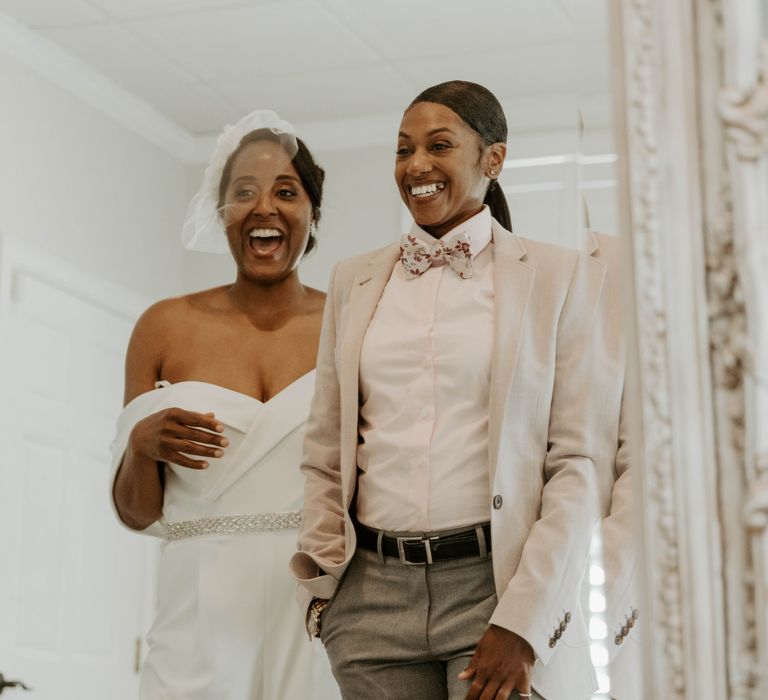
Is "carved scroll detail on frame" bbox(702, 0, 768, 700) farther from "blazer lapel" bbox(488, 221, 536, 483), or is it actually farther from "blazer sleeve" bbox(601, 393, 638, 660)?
"blazer lapel" bbox(488, 221, 536, 483)

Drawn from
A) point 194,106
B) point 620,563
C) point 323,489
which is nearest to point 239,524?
point 323,489

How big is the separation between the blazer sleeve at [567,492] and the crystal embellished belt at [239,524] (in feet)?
2.37

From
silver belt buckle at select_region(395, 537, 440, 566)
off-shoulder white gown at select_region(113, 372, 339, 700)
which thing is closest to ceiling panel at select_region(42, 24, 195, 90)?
off-shoulder white gown at select_region(113, 372, 339, 700)

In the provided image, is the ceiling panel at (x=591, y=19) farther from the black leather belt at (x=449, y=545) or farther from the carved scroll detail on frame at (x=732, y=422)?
the black leather belt at (x=449, y=545)

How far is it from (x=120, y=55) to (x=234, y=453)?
7.51ft

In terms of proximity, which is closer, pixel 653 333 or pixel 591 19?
pixel 653 333

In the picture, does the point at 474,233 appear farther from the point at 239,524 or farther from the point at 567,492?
the point at 239,524

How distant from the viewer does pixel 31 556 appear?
3.88 metres

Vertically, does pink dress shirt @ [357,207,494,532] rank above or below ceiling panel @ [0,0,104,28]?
below

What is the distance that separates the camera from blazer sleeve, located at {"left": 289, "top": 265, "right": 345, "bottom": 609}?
5.81ft

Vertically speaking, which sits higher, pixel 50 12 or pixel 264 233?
pixel 50 12

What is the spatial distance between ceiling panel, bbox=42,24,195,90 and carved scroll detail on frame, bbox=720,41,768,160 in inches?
135

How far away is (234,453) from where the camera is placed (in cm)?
232

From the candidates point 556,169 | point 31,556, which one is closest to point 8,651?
point 31,556
